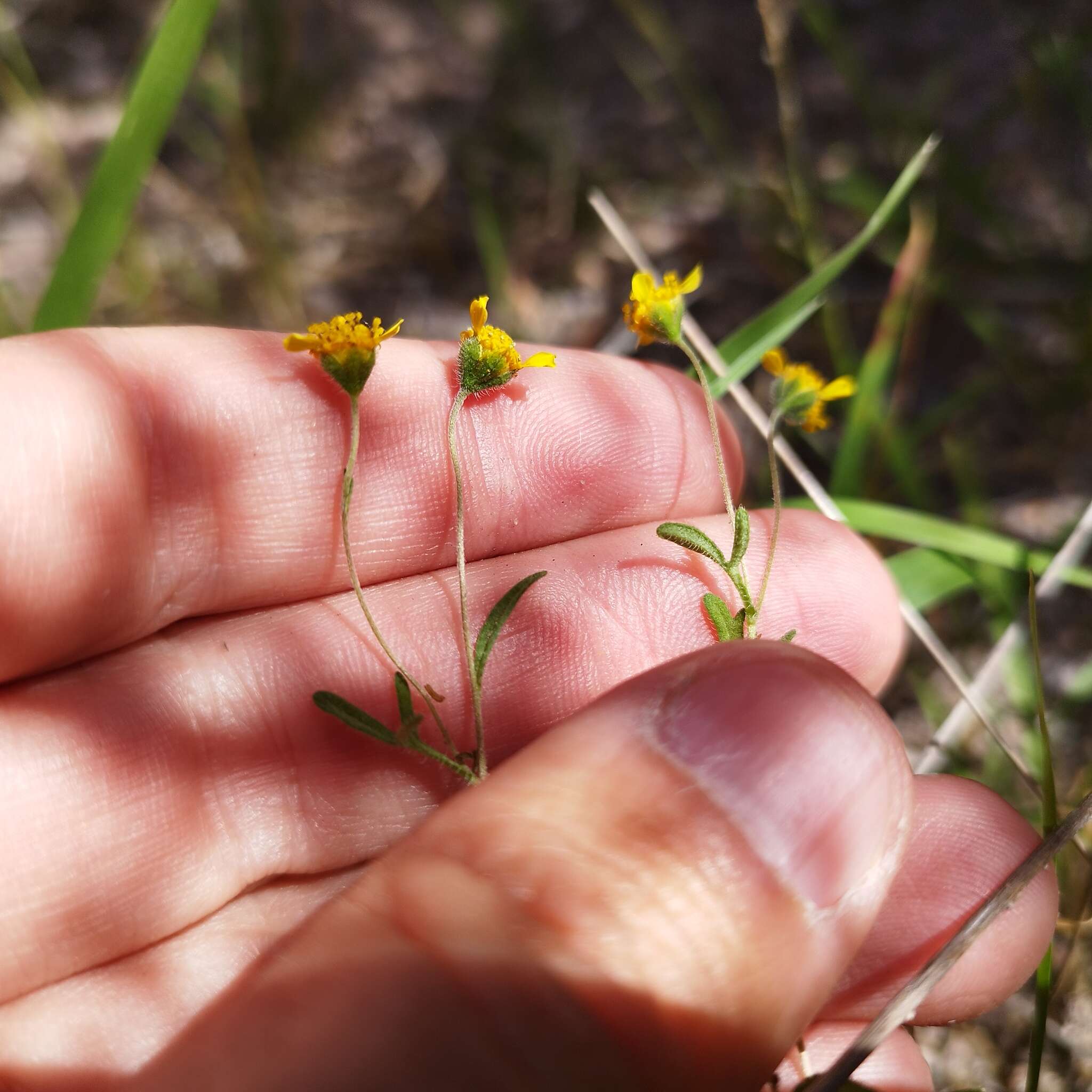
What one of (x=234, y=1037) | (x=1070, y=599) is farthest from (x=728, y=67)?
(x=234, y=1037)

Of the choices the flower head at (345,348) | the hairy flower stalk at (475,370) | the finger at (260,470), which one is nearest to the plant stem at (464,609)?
the hairy flower stalk at (475,370)

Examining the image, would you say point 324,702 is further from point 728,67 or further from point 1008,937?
point 728,67

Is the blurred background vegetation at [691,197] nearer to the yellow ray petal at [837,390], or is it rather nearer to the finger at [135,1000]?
the yellow ray petal at [837,390]

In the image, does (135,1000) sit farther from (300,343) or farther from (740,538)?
(740,538)

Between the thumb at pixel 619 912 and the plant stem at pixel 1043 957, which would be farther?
the plant stem at pixel 1043 957

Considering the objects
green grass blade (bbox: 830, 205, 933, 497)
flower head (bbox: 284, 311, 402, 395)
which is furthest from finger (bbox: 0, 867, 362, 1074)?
green grass blade (bbox: 830, 205, 933, 497)

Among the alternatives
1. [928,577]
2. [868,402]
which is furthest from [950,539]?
[868,402]
